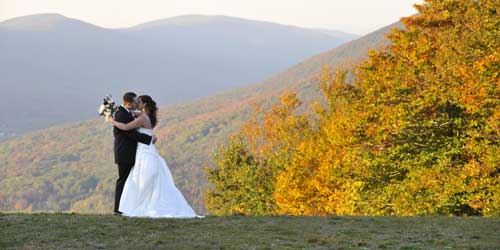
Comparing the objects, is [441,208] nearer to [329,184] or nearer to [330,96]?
[329,184]

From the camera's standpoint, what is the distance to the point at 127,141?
18.2 m

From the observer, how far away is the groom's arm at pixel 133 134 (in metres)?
17.9

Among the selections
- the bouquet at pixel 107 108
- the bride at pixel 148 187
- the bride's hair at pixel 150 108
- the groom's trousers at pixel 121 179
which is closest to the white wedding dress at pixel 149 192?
the bride at pixel 148 187

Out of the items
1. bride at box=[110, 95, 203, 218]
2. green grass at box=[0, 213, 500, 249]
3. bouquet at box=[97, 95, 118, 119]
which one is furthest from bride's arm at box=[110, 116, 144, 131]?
green grass at box=[0, 213, 500, 249]

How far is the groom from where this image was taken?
706 inches

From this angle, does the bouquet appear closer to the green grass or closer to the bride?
the bride

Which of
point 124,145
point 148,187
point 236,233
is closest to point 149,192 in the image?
point 148,187

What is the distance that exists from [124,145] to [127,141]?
0.41 ft

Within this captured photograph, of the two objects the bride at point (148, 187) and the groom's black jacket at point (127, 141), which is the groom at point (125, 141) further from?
the bride at point (148, 187)

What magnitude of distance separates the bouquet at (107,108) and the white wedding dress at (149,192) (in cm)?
83

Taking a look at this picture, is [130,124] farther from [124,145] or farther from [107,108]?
[107,108]

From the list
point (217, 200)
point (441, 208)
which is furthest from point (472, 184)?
point (217, 200)

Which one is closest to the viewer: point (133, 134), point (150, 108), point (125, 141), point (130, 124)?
point (130, 124)

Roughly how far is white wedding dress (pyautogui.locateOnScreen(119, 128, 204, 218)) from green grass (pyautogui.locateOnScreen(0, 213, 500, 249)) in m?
0.86
